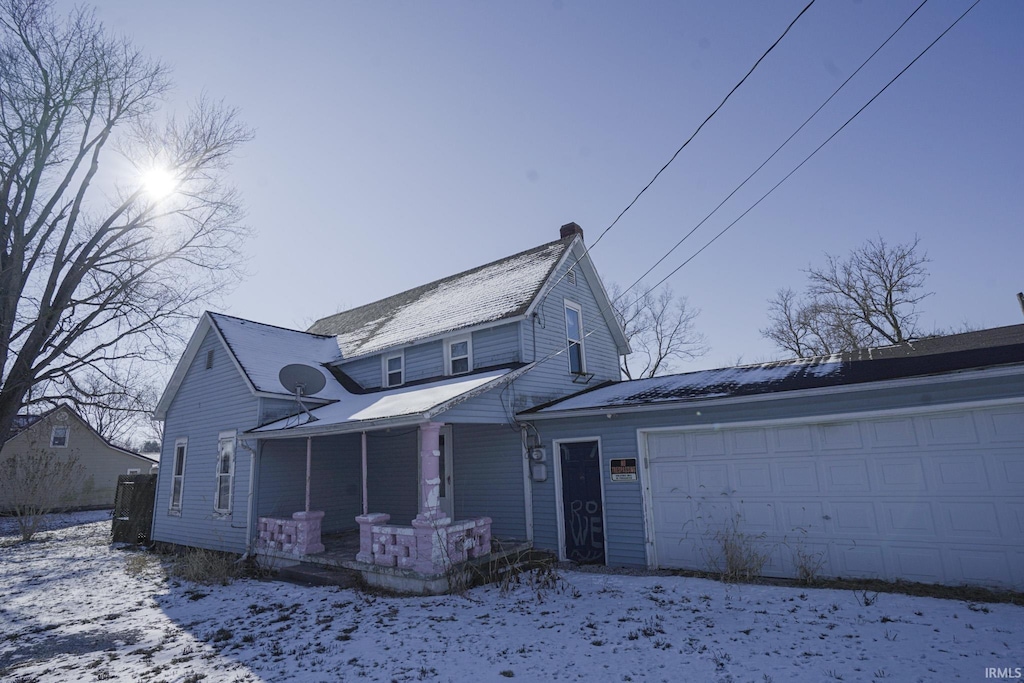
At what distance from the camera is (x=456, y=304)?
1605cm

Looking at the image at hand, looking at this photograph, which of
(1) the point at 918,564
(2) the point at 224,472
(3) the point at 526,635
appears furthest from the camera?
(2) the point at 224,472

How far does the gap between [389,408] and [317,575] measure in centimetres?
348

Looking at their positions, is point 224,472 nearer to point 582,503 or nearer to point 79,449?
point 582,503

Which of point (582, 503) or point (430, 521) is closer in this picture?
point (430, 521)

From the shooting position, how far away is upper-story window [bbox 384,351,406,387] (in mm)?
15578

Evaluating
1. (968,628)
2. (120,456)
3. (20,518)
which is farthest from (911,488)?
(120,456)

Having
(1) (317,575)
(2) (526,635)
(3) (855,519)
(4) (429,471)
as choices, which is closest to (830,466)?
(3) (855,519)

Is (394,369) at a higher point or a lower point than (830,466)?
higher

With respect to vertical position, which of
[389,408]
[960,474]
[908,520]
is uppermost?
[389,408]

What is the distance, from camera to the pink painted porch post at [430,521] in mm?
9055

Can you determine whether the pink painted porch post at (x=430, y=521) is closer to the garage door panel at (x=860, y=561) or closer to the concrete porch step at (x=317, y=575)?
the concrete porch step at (x=317, y=575)

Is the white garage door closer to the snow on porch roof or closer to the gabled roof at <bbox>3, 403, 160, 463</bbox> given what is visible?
the snow on porch roof

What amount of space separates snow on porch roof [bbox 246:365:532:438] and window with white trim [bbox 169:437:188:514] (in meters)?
4.84

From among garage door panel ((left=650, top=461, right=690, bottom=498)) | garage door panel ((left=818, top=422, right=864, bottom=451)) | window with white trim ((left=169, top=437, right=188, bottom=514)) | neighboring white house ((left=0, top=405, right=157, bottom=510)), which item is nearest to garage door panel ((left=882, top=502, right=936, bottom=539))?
garage door panel ((left=818, top=422, right=864, bottom=451))
